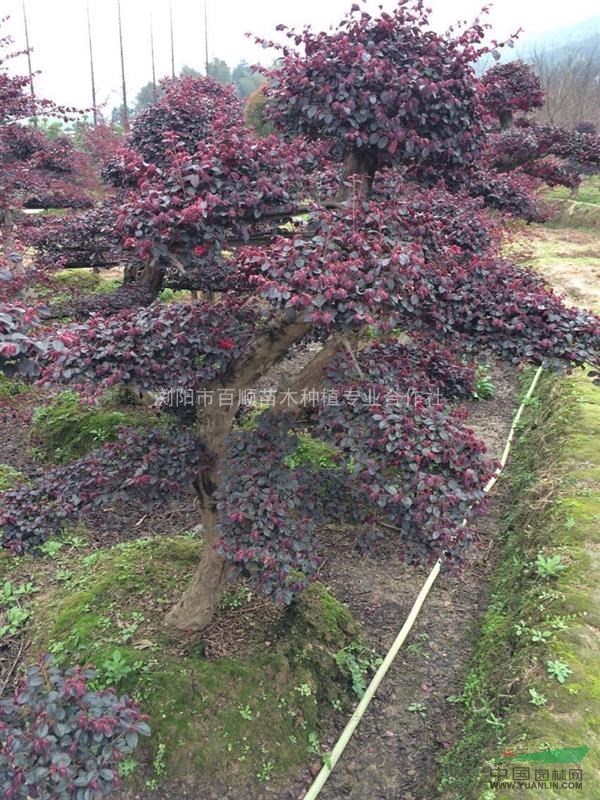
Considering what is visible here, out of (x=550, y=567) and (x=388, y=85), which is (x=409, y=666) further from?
(x=388, y=85)

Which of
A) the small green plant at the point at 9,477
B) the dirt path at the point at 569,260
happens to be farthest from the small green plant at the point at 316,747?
the dirt path at the point at 569,260

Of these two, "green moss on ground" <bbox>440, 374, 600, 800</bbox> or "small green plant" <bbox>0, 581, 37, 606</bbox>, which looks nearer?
"green moss on ground" <bbox>440, 374, 600, 800</bbox>

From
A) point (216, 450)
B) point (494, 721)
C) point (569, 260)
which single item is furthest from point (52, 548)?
point (569, 260)

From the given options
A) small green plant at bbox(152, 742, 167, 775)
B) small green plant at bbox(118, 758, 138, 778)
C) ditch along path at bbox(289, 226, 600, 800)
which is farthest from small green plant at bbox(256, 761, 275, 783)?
small green plant at bbox(118, 758, 138, 778)

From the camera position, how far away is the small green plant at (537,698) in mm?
3183

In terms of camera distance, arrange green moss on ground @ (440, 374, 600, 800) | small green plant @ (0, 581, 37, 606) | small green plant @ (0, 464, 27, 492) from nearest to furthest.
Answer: green moss on ground @ (440, 374, 600, 800)
small green plant @ (0, 581, 37, 606)
small green plant @ (0, 464, 27, 492)

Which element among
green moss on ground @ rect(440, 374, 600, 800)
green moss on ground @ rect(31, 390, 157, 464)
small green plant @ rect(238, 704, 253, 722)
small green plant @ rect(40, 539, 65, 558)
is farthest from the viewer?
green moss on ground @ rect(31, 390, 157, 464)

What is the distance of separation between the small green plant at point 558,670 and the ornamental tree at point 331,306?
109cm

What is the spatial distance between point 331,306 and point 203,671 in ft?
8.09

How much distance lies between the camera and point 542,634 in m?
3.66

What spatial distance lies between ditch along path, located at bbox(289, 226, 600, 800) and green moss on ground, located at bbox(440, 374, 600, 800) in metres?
0.13

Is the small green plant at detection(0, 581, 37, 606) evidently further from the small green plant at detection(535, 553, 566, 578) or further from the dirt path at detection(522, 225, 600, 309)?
the dirt path at detection(522, 225, 600, 309)

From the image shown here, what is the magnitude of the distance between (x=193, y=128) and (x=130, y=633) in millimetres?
4186

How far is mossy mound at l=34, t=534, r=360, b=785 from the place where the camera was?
3.28 m
